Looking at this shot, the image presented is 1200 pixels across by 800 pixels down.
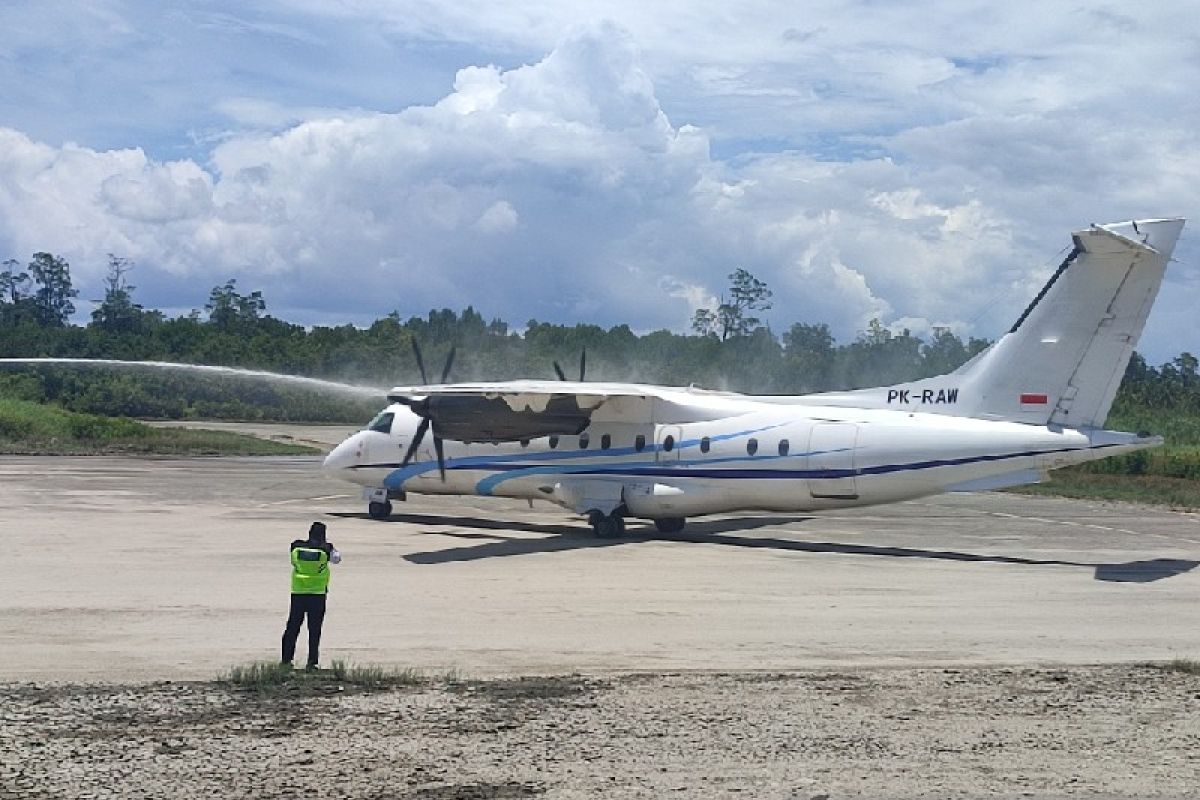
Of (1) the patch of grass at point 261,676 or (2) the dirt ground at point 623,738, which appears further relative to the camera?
(1) the patch of grass at point 261,676

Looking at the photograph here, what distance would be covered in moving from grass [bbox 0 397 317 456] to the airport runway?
79.2 feet

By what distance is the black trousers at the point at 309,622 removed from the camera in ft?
47.7

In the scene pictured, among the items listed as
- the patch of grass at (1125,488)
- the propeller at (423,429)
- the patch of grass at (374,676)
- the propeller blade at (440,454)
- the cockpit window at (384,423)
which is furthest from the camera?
the patch of grass at (1125,488)

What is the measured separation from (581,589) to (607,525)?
8.89m

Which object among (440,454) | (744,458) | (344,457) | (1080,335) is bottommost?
(344,457)

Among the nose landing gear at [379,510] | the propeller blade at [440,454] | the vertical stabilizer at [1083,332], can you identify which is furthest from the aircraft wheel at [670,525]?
the vertical stabilizer at [1083,332]

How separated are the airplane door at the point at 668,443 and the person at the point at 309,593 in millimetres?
16524

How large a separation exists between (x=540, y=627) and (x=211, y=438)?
51654 mm

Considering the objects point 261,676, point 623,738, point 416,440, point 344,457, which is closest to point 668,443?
point 416,440

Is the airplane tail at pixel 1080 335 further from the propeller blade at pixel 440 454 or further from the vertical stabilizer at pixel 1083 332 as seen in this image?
the propeller blade at pixel 440 454

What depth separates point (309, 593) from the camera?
1464 centimetres

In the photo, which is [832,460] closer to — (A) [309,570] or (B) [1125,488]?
(A) [309,570]

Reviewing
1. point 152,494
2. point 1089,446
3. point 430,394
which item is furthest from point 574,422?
point 152,494

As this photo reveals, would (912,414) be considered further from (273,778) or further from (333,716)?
(273,778)
